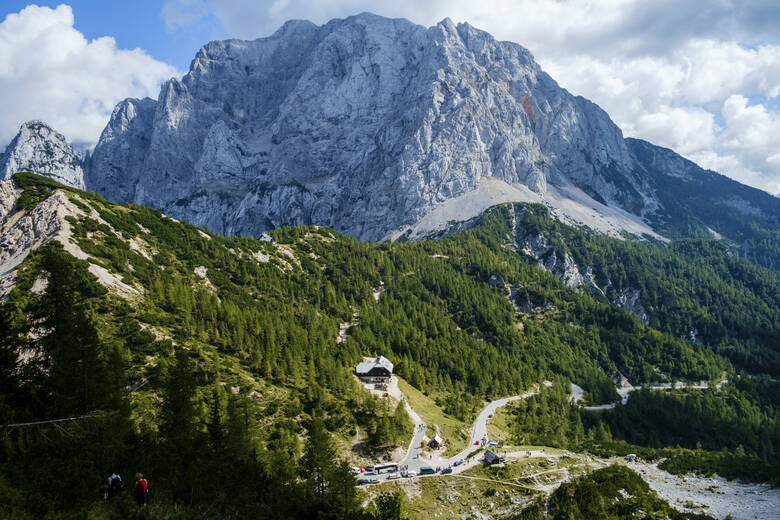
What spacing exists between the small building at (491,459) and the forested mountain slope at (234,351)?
1480 cm

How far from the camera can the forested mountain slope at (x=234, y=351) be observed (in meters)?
26.9

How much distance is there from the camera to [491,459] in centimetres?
6819

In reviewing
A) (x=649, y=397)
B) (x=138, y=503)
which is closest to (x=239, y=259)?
(x=138, y=503)

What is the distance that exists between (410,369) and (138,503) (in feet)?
292

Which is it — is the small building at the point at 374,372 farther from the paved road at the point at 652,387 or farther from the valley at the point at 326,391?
the paved road at the point at 652,387

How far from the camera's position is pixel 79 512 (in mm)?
19656

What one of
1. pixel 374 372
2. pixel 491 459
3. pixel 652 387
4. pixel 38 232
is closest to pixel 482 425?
pixel 374 372

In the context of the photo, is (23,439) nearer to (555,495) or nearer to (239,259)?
(555,495)

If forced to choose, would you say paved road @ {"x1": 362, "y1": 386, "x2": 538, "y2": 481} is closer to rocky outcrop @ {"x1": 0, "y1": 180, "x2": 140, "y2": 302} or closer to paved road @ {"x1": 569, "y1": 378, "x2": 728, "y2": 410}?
paved road @ {"x1": 569, "y1": 378, "x2": 728, "y2": 410}

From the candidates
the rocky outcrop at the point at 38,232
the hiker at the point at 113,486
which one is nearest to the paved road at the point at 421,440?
the hiker at the point at 113,486

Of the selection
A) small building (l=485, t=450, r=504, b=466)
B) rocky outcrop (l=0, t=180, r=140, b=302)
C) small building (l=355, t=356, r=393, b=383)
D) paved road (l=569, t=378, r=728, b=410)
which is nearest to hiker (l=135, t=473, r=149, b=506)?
small building (l=485, t=450, r=504, b=466)

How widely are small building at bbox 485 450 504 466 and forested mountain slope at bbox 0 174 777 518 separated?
1480 centimetres

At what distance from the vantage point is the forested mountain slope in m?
26.9

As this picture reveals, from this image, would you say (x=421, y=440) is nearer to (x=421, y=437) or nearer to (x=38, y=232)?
(x=421, y=437)
